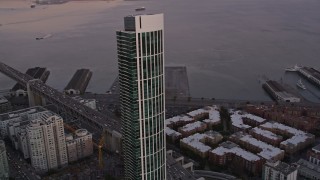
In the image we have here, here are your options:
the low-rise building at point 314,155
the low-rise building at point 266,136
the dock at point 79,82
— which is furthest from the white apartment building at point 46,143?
the low-rise building at point 314,155

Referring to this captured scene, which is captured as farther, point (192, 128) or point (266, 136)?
point (192, 128)

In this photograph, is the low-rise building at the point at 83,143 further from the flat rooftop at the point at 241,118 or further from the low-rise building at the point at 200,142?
the flat rooftop at the point at 241,118

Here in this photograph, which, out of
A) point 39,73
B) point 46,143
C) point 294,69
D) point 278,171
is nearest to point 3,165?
point 46,143

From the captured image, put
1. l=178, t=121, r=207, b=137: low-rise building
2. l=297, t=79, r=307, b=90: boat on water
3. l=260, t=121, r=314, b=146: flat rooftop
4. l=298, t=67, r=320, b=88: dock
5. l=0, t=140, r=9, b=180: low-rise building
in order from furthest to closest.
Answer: l=298, t=67, r=320, b=88: dock → l=297, t=79, r=307, b=90: boat on water → l=178, t=121, r=207, b=137: low-rise building → l=260, t=121, r=314, b=146: flat rooftop → l=0, t=140, r=9, b=180: low-rise building

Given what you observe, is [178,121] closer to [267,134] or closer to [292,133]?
[267,134]

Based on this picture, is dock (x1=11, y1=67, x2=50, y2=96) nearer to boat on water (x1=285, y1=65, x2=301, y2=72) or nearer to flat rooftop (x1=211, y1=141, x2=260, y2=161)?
flat rooftop (x1=211, y1=141, x2=260, y2=161)

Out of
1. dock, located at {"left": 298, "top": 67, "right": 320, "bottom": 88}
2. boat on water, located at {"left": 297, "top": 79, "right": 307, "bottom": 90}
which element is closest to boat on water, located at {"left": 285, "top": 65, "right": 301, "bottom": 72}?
dock, located at {"left": 298, "top": 67, "right": 320, "bottom": 88}

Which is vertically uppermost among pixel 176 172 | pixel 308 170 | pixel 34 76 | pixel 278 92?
pixel 34 76
